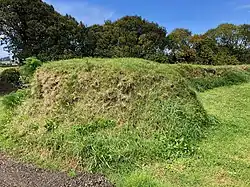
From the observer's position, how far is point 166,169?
3.69 meters

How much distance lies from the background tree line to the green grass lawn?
7.89 meters

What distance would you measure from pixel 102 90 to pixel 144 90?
0.58m

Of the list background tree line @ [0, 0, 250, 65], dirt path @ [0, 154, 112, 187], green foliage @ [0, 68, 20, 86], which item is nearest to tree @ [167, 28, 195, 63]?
background tree line @ [0, 0, 250, 65]

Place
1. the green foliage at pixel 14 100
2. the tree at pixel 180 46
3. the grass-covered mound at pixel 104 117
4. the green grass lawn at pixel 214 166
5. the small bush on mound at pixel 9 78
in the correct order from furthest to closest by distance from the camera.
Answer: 1. the tree at pixel 180 46
2. the small bush on mound at pixel 9 78
3. the green foliage at pixel 14 100
4. the grass-covered mound at pixel 104 117
5. the green grass lawn at pixel 214 166

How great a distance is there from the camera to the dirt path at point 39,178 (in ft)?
11.6

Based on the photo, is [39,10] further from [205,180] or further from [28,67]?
[205,180]

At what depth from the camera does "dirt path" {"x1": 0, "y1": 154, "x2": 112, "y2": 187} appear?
3535mm

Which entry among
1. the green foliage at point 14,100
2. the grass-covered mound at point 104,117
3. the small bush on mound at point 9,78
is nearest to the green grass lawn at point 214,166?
the grass-covered mound at point 104,117

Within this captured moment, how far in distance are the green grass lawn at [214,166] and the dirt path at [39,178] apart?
36cm

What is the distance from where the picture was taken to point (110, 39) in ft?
45.2

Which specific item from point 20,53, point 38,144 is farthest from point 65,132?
point 20,53

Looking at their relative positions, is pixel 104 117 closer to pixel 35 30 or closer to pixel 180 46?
pixel 35 30

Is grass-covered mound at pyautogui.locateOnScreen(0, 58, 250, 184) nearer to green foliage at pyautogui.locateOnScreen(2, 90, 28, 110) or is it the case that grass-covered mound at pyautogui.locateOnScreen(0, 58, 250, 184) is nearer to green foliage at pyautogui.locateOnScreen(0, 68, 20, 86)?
green foliage at pyautogui.locateOnScreen(2, 90, 28, 110)

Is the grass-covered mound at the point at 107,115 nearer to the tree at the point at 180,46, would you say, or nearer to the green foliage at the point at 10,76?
the green foliage at the point at 10,76
